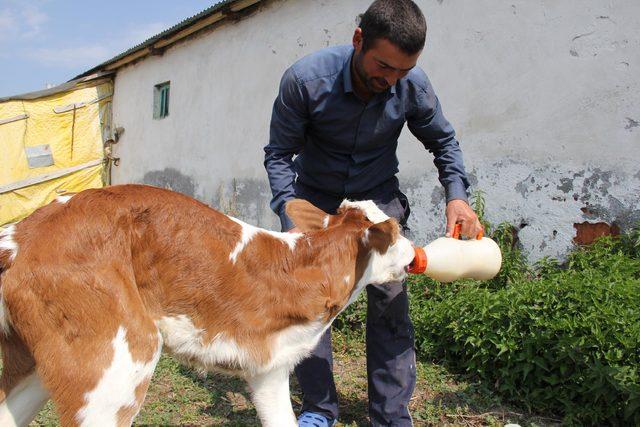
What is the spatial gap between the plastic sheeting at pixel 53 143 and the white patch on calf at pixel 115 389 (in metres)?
12.5

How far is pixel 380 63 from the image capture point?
9.54 ft

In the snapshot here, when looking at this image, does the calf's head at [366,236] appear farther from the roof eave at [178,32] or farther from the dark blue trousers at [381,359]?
the roof eave at [178,32]

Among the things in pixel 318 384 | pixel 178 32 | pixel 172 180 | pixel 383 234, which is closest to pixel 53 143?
pixel 172 180

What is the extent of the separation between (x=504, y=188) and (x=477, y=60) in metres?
1.31

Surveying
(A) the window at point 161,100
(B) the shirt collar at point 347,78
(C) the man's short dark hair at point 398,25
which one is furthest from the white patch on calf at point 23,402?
(A) the window at point 161,100

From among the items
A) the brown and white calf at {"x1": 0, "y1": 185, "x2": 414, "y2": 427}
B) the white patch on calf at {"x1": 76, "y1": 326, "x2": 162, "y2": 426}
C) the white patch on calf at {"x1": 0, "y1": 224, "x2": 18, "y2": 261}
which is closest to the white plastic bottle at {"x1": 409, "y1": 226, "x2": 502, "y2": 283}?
the brown and white calf at {"x1": 0, "y1": 185, "x2": 414, "y2": 427}

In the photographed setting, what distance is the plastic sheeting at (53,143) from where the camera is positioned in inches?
530

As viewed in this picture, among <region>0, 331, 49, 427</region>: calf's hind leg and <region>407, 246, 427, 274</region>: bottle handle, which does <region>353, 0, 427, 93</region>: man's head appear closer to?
<region>407, 246, 427, 274</region>: bottle handle

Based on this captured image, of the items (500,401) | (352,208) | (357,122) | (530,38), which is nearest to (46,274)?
Answer: (352,208)

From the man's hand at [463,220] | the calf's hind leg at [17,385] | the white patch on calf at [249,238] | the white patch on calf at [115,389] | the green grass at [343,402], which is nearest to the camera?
the white patch on calf at [115,389]

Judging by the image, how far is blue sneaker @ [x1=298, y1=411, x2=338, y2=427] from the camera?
11.4 feet

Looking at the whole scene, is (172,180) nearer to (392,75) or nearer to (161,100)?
(161,100)

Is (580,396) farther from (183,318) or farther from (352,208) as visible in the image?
(183,318)

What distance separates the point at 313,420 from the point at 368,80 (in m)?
1.96
